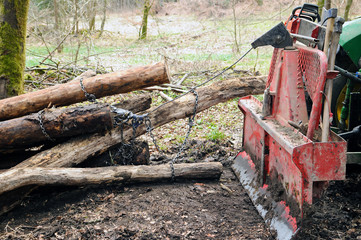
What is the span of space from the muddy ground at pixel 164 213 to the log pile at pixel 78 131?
21 cm

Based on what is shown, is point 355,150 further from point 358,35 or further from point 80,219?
point 80,219

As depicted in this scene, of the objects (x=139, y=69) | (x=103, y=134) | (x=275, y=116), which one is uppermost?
(x=139, y=69)

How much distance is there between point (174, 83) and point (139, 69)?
5.21m

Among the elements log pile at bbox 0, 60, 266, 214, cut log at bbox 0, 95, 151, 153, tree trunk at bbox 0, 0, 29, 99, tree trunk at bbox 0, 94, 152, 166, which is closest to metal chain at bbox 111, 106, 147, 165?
log pile at bbox 0, 60, 266, 214

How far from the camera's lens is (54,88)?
4762 mm

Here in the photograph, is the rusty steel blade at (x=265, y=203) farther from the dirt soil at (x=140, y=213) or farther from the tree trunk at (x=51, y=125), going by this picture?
the tree trunk at (x=51, y=125)

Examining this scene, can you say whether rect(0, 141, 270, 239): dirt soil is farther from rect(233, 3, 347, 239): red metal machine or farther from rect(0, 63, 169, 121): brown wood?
Answer: rect(0, 63, 169, 121): brown wood

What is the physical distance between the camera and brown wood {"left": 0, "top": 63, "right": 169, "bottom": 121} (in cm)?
464

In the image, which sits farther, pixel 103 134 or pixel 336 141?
pixel 103 134

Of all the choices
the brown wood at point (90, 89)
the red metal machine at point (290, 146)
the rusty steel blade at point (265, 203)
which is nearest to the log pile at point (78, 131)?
the brown wood at point (90, 89)

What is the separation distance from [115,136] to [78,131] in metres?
0.52

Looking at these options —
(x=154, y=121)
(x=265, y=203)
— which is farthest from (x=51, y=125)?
(x=265, y=203)

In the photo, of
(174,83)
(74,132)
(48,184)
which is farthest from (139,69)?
(174,83)

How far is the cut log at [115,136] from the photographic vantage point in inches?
165
